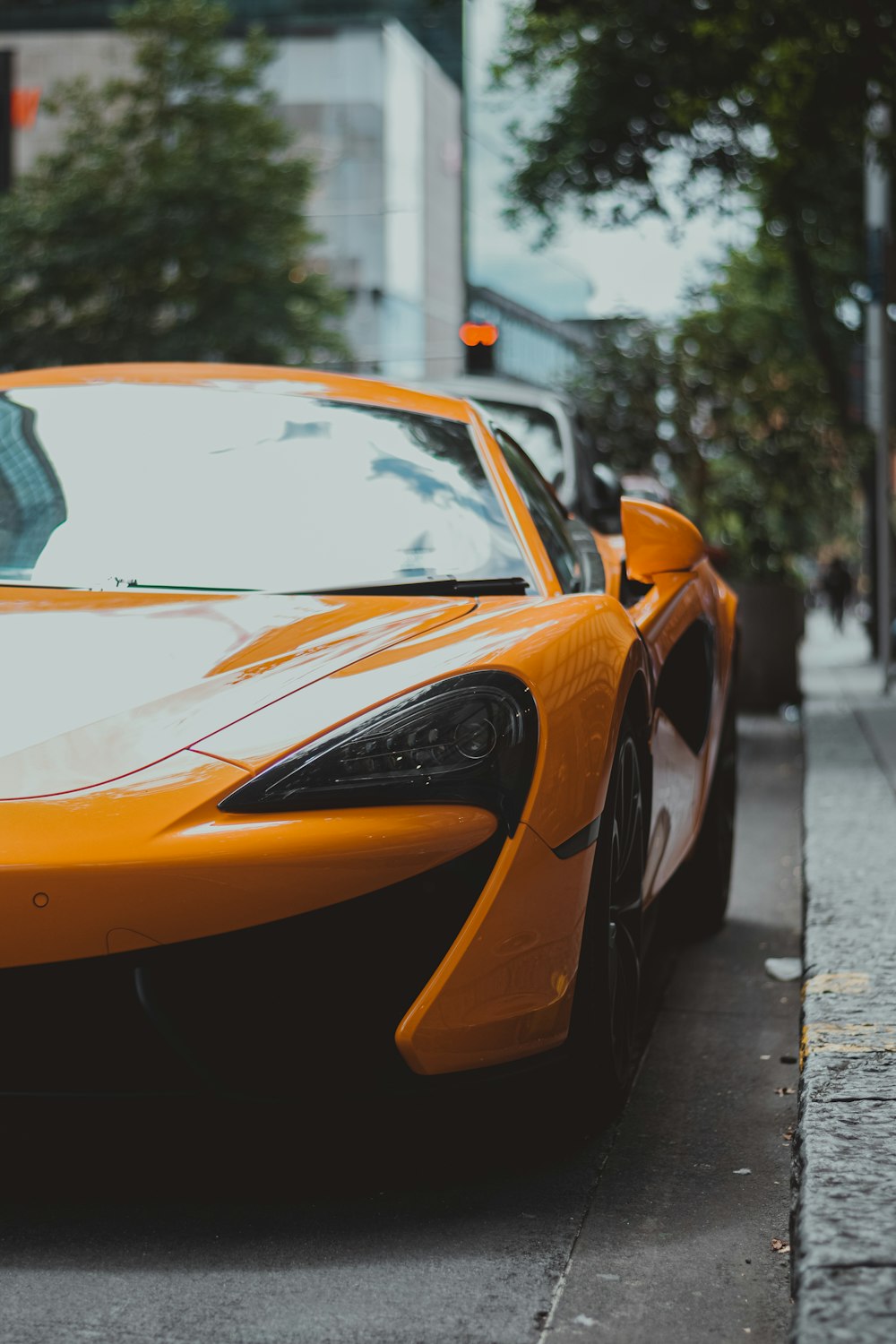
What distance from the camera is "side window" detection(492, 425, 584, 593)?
4.12m

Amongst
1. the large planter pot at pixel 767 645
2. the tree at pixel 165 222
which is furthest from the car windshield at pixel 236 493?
the tree at pixel 165 222

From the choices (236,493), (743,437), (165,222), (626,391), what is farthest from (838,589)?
(236,493)

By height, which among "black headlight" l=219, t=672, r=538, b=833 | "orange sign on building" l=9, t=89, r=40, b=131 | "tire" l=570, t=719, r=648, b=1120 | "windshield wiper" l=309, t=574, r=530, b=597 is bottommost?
"tire" l=570, t=719, r=648, b=1120

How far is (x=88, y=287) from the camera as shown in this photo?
33.9m

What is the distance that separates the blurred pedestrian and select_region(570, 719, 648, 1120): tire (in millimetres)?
34518

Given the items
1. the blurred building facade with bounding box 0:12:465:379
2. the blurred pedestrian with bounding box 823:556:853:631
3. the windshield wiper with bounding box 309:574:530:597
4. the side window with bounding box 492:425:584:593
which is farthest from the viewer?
the blurred building facade with bounding box 0:12:465:379

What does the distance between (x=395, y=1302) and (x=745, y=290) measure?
29.5 metres

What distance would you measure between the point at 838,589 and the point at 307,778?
36.0 meters

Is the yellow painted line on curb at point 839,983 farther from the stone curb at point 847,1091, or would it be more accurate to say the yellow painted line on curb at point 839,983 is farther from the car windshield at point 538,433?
the car windshield at point 538,433

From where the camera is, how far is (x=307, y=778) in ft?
9.46

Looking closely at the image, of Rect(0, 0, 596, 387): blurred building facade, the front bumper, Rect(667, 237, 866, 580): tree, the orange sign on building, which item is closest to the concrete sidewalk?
the front bumper

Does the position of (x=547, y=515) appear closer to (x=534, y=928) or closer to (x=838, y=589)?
(x=534, y=928)

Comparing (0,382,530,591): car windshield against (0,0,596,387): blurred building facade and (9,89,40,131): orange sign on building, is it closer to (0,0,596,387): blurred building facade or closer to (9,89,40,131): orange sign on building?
(0,0,596,387): blurred building facade

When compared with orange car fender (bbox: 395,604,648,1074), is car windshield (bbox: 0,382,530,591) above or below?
above
